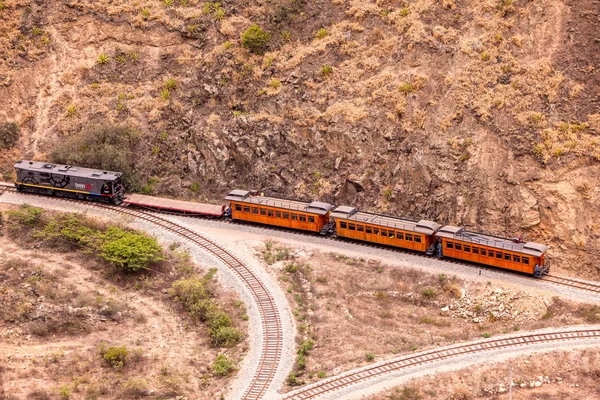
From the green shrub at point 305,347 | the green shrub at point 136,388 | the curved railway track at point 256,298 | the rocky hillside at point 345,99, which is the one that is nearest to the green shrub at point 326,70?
the rocky hillside at point 345,99

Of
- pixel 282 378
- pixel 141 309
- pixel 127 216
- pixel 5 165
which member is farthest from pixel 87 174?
pixel 282 378

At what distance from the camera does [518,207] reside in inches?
2064

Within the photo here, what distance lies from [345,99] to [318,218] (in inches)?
393

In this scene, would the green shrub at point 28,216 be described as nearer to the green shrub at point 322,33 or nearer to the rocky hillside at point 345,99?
the rocky hillside at point 345,99

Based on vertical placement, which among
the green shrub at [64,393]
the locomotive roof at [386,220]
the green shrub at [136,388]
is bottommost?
the green shrub at [64,393]

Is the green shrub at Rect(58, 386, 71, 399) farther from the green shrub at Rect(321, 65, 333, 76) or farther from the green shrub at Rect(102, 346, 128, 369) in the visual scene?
the green shrub at Rect(321, 65, 333, 76)

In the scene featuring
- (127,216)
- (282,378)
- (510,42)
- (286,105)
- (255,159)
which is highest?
(510,42)

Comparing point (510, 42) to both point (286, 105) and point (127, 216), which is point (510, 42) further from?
point (127, 216)

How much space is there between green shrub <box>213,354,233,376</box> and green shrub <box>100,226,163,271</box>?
36.8 ft

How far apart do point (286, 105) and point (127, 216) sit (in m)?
14.4

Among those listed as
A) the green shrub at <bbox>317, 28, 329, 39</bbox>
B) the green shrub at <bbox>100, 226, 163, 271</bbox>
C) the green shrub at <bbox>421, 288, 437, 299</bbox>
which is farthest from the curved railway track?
the green shrub at <bbox>317, 28, 329, 39</bbox>

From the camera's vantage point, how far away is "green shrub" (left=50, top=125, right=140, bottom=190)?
6316cm

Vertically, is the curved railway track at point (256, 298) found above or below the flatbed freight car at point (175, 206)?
below

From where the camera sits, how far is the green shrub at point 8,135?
66.9 meters
